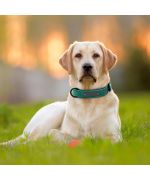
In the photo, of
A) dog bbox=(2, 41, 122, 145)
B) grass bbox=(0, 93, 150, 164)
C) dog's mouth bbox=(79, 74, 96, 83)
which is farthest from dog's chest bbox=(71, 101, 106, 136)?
Answer: grass bbox=(0, 93, 150, 164)

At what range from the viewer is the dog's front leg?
21.0 feet

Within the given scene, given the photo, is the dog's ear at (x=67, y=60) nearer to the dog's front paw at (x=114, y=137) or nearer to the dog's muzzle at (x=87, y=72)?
the dog's muzzle at (x=87, y=72)

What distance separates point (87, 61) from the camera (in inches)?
247

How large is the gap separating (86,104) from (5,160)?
1.19m

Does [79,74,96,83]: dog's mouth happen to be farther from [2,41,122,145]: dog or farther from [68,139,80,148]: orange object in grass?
[68,139,80,148]: orange object in grass

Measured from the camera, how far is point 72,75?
653 centimetres

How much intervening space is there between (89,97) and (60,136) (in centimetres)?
50

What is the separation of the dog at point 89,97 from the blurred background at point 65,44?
3.87m

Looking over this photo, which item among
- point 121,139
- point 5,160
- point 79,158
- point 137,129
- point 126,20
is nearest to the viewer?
point 79,158

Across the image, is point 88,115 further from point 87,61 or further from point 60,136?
point 87,61

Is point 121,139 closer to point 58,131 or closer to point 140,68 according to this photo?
point 58,131

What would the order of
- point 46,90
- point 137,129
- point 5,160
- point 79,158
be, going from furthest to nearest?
point 46,90 → point 137,129 → point 5,160 → point 79,158

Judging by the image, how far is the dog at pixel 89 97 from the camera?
633 centimetres

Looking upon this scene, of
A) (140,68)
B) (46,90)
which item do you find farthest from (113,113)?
(46,90)
